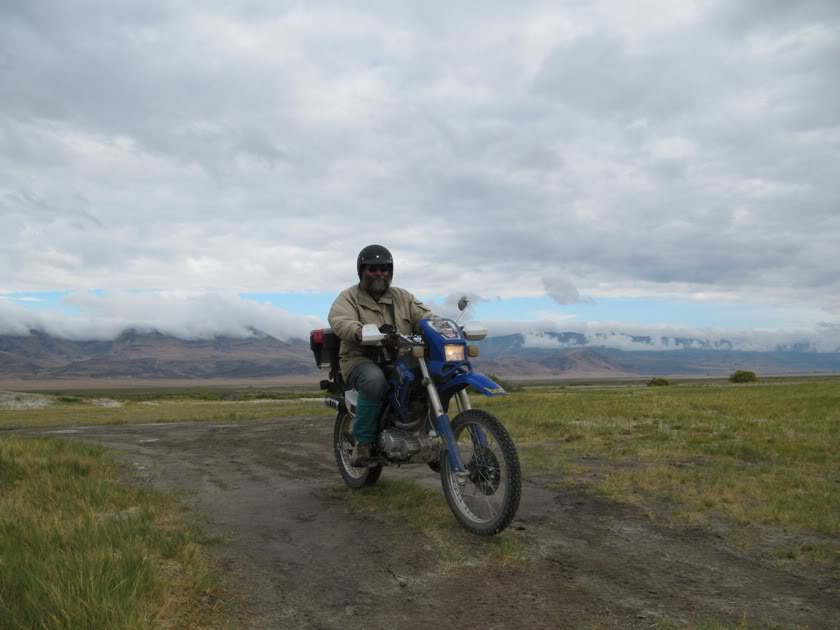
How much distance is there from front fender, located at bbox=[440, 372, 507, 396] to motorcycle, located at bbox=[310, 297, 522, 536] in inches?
0.4

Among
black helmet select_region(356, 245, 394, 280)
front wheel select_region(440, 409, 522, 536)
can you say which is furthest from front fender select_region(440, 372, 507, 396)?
black helmet select_region(356, 245, 394, 280)

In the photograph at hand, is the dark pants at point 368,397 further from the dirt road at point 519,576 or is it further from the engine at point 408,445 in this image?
the dirt road at point 519,576

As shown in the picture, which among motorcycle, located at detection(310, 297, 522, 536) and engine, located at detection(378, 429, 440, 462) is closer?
motorcycle, located at detection(310, 297, 522, 536)

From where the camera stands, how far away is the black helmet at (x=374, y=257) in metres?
7.16

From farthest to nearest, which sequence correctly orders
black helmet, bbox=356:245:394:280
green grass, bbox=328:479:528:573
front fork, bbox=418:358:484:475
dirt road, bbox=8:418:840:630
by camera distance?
black helmet, bbox=356:245:394:280
front fork, bbox=418:358:484:475
green grass, bbox=328:479:528:573
dirt road, bbox=8:418:840:630

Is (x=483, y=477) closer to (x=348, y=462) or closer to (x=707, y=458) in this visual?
(x=348, y=462)

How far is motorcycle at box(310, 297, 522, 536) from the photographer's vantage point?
554 cm

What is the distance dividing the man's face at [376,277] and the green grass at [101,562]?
322 cm

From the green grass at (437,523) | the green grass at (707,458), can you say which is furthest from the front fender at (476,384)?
the green grass at (707,458)

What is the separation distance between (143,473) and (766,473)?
8981mm

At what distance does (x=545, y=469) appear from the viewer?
8922 mm

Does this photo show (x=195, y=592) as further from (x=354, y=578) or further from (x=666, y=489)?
(x=666, y=489)

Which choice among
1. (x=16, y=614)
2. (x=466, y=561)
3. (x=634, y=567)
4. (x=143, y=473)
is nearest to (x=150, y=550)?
(x=16, y=614)

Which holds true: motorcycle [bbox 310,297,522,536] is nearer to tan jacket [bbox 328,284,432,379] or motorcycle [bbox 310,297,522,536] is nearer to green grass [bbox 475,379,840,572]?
tan jacket [bbox 328,284,432,379]
